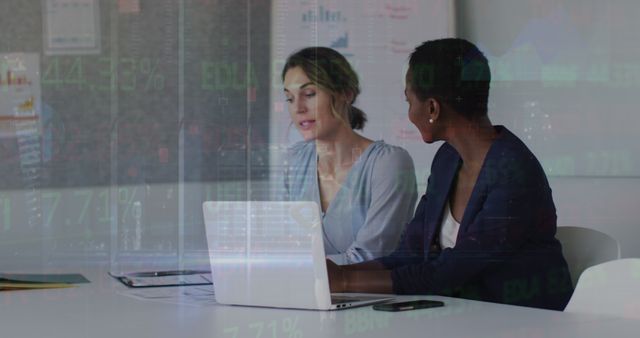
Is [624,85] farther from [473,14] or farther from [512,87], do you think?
[473,14]

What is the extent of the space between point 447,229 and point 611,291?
1.03 meters

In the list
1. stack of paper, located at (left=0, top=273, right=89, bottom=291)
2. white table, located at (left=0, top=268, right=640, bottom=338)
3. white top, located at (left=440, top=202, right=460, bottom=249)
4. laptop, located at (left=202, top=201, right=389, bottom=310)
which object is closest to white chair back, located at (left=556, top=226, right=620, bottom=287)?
white top, located at (left=440, top=202, right=460, bottom=249)

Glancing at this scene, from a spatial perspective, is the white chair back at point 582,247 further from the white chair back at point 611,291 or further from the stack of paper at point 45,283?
the stack of paper at point 45,283

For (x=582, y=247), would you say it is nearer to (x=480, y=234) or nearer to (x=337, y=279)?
(x=480, y=234)

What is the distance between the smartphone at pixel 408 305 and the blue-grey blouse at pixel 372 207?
1603 millimetres

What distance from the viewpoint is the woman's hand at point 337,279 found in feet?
8.33

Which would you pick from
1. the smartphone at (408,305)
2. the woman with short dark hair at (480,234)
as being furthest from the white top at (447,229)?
the smartphone at (408,305)

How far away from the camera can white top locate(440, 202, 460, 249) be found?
3.25m

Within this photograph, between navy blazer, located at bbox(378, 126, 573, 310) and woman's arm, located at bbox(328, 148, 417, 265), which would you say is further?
→ woman's arm, located at bbox(328, 148, 417, 265)

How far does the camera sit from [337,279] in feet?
8.44

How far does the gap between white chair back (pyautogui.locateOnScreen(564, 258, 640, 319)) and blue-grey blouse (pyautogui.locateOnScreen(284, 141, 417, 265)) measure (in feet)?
5.43

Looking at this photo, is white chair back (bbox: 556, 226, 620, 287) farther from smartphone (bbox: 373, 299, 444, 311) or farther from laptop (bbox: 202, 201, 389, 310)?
laptop (bbox: 202, 201, 389, 310)

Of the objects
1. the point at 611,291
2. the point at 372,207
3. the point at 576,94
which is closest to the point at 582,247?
the point at 611,291

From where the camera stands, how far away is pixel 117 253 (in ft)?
16.5
